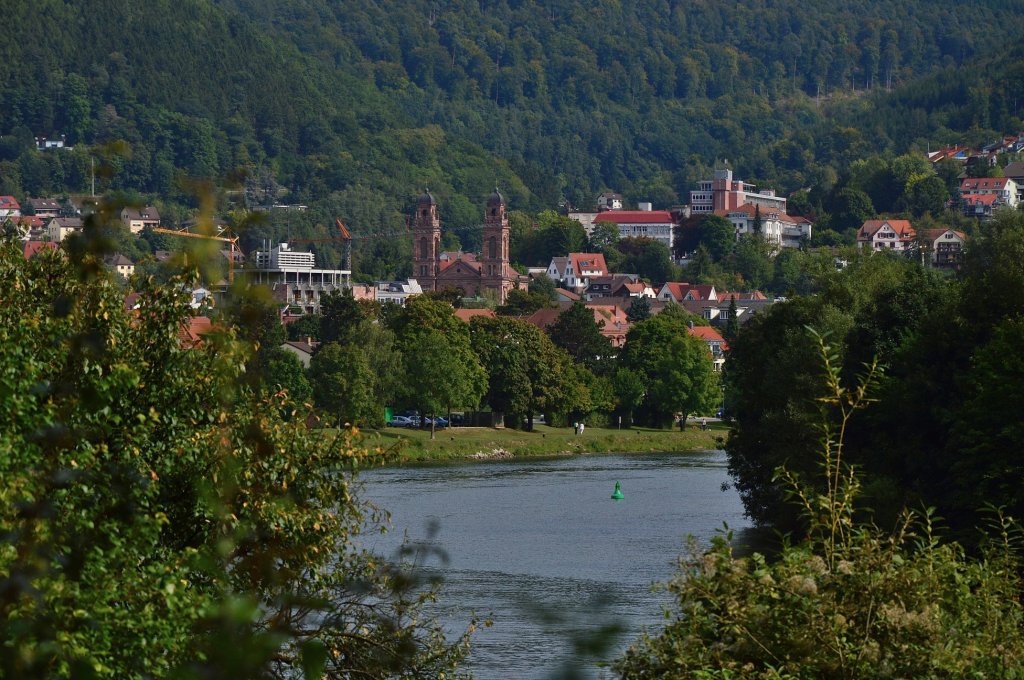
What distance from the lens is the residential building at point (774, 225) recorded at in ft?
563

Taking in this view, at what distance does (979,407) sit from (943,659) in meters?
16.0

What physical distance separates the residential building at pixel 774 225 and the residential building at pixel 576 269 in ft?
58.5

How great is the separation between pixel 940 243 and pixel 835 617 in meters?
138

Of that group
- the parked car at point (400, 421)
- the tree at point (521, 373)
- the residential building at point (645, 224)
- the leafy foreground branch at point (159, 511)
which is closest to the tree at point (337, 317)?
the tree at point (521, 373)

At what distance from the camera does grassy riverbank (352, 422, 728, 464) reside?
58562 mm

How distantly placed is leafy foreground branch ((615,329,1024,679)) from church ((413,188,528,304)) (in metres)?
129

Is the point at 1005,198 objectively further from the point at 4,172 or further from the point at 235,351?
the point at 235,351

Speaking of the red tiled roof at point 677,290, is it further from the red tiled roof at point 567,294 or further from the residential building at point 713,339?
the residential building at point 713,339

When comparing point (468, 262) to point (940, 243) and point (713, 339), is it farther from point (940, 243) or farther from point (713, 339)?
point (713, 339)

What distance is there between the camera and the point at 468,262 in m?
152

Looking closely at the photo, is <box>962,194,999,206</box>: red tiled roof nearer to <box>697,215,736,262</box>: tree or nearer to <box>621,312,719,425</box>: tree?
<box>697,215,736,262</box>: tree

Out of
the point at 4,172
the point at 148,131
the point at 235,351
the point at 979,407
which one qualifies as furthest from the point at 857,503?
the point at 148,131

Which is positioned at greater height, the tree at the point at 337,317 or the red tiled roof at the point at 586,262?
the red tiled roof at the point at 586,262

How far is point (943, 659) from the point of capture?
32.5 feet
